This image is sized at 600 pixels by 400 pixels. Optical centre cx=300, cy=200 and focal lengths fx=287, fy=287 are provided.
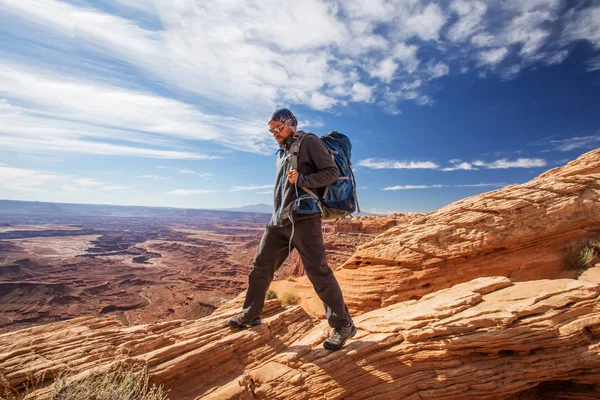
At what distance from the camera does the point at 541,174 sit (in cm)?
1031

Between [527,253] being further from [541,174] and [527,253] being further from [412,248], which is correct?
[541,174]

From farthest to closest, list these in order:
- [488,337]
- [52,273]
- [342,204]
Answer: [52,273] → [488,337] → [342,204]

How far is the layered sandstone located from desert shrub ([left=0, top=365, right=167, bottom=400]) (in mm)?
142

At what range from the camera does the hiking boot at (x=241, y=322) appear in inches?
153

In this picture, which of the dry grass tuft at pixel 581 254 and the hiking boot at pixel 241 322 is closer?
the hiking boot at pixel 241 322

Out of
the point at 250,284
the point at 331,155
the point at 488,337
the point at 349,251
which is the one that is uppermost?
the point at 331,155

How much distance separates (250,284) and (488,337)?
303cm

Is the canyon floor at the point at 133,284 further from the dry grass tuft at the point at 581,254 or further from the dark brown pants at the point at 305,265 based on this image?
the dark brown pants at the point at 305,265

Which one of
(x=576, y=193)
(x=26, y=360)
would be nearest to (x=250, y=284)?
(x=26, y=360)

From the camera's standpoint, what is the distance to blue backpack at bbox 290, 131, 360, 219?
3.17 meters

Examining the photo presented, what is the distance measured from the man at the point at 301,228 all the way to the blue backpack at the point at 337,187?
8 cm

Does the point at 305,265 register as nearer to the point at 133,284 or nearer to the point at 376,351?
the point at 376,351

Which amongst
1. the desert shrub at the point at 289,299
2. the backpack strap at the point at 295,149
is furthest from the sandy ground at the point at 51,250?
the backpack strap at the point at 295,149

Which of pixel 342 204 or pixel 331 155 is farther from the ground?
pixel 331 155
